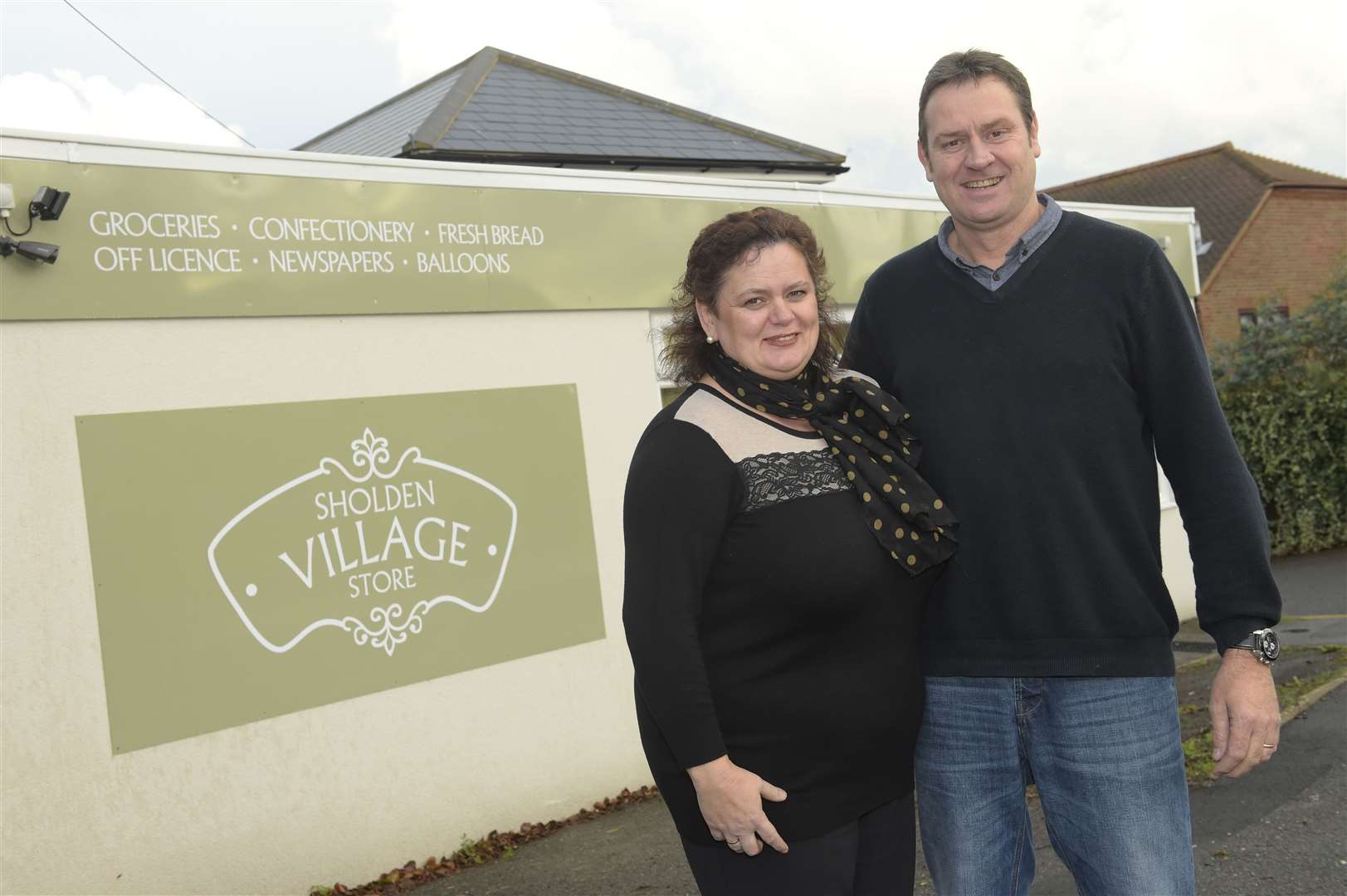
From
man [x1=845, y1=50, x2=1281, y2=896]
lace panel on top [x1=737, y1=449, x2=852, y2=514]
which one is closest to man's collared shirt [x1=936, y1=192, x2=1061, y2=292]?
man [x1=845, y1=50, x2=1281, y2=896]

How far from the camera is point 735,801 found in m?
2.18

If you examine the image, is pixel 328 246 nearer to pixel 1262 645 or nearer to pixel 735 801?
pixel 735 801

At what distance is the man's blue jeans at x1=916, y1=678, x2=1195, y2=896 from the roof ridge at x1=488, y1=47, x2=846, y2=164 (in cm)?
1306

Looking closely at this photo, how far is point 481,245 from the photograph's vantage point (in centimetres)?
632

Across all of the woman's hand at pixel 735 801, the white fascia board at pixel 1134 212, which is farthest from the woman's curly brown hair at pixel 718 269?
the white fascia board at pixel 1134 212

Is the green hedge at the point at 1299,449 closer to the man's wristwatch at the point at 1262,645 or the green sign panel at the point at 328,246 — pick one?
the green sign panel at the point at 328,246

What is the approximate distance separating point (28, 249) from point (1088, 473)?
4356 millimetres

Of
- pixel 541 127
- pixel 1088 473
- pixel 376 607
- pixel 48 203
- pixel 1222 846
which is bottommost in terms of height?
pixel 1222 846

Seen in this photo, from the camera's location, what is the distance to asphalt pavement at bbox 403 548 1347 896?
14.5 ft

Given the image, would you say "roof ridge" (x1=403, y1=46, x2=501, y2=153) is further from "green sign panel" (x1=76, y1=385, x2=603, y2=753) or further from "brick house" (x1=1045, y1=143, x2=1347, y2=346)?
"brick house" (x1=1045, y1=143, x2=1347, y2=346)

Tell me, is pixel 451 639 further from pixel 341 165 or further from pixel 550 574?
pixel 341 165

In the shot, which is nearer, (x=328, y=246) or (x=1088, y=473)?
(x=1088, y=473)

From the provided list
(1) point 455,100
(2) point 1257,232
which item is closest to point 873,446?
(1) point 455,100

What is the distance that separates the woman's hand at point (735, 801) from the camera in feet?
7.14
